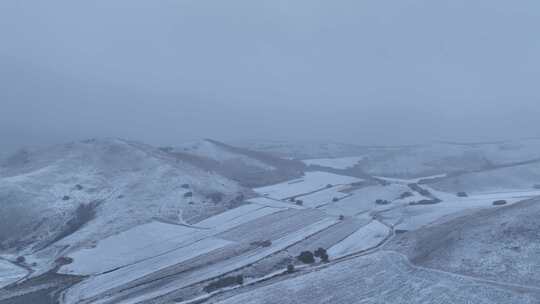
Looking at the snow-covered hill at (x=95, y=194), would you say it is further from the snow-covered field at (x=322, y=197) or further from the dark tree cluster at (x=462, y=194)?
the dark tree cluster at (x=462, y=194)

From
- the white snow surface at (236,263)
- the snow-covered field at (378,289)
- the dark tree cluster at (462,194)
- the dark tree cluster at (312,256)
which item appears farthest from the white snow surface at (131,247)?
the dark tree cluster at (462,194)

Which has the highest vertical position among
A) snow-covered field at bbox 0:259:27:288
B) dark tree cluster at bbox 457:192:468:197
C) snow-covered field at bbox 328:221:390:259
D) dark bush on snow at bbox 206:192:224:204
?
dark bush on snow at bbox 206:192:224:204

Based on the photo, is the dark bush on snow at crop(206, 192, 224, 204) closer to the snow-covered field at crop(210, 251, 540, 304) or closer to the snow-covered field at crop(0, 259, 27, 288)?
the snow-covered field at crop(0, 259, 27, 288)

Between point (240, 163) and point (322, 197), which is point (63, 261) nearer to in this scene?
point (322, 197)

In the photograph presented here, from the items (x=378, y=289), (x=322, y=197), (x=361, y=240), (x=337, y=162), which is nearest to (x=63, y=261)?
(x=361, y=240)

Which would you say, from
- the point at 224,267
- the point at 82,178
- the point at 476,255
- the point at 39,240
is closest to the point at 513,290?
the point at 476,255

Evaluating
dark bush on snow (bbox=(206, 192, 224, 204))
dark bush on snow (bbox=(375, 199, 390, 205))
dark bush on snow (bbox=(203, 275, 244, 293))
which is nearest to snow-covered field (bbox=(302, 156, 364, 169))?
dark bush on snow (bbox=(375, 199, 390, 205))

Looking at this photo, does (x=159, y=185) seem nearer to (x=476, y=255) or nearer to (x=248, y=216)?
(x=248, y=216)
